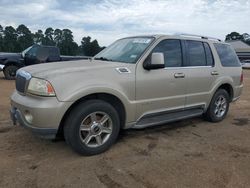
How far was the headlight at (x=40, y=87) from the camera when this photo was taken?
4.07m

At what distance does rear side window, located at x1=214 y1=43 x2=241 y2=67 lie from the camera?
21.7ft

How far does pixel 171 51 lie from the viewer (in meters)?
5.52

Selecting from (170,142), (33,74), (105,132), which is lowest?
(170,142)

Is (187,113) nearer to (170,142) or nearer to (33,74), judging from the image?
(170,142)

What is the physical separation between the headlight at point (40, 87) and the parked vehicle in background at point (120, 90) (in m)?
0.01

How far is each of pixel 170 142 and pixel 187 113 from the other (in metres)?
0.96

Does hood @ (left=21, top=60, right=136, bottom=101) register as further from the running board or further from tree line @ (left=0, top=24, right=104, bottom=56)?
tree line @ (left=0, top=24, right=104, bottom=56)

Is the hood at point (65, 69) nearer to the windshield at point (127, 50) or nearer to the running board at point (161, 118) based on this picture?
the windshield at point (127, 50)

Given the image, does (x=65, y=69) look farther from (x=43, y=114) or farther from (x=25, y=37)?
(x=25, y=37)

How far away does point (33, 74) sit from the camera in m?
4.34

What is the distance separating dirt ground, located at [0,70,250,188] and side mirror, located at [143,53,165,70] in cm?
125

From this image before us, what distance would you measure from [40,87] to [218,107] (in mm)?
4140

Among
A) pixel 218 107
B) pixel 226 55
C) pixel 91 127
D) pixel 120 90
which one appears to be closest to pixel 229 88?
pixel 218 107

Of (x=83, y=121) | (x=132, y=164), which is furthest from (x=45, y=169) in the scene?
(x=132, y=164)
